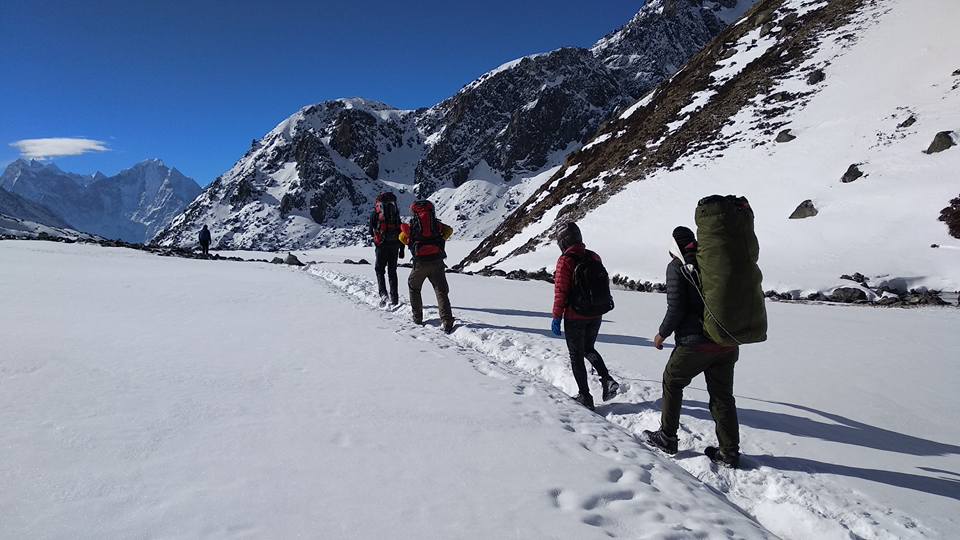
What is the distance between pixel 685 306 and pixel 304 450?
3418mm

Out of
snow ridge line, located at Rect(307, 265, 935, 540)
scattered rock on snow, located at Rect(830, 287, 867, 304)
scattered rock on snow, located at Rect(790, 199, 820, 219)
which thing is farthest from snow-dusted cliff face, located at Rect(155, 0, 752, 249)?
snow ridge line, located at Rect(307, 265, 935, 540)

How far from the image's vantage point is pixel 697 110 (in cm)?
3522

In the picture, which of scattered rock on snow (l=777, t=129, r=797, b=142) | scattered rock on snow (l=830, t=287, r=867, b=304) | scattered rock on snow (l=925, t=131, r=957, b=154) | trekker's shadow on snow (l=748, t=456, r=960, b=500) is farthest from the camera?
scattered rock on snow (l=777, t=129, r=797, b=142)

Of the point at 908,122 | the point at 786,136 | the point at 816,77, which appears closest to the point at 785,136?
the point at 786,136

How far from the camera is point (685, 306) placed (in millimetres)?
4344

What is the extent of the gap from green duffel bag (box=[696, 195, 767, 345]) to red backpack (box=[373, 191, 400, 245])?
7905 millimetres

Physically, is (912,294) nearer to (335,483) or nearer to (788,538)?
(788,538)

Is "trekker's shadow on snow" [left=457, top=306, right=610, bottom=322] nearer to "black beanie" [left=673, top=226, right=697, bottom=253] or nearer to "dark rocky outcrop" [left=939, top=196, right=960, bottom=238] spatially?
"black beanie" [left=673, top=226, right=697, bottom=253]

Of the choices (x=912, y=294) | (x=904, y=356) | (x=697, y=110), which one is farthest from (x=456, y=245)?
(x=904, y=356)

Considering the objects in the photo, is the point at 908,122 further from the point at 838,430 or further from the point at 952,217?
the point at 838,430

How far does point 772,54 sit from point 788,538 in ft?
137

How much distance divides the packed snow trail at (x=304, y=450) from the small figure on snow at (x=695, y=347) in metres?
0.60

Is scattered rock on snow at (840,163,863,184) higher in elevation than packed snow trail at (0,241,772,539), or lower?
higher

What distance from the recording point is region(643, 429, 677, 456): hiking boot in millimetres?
4715
